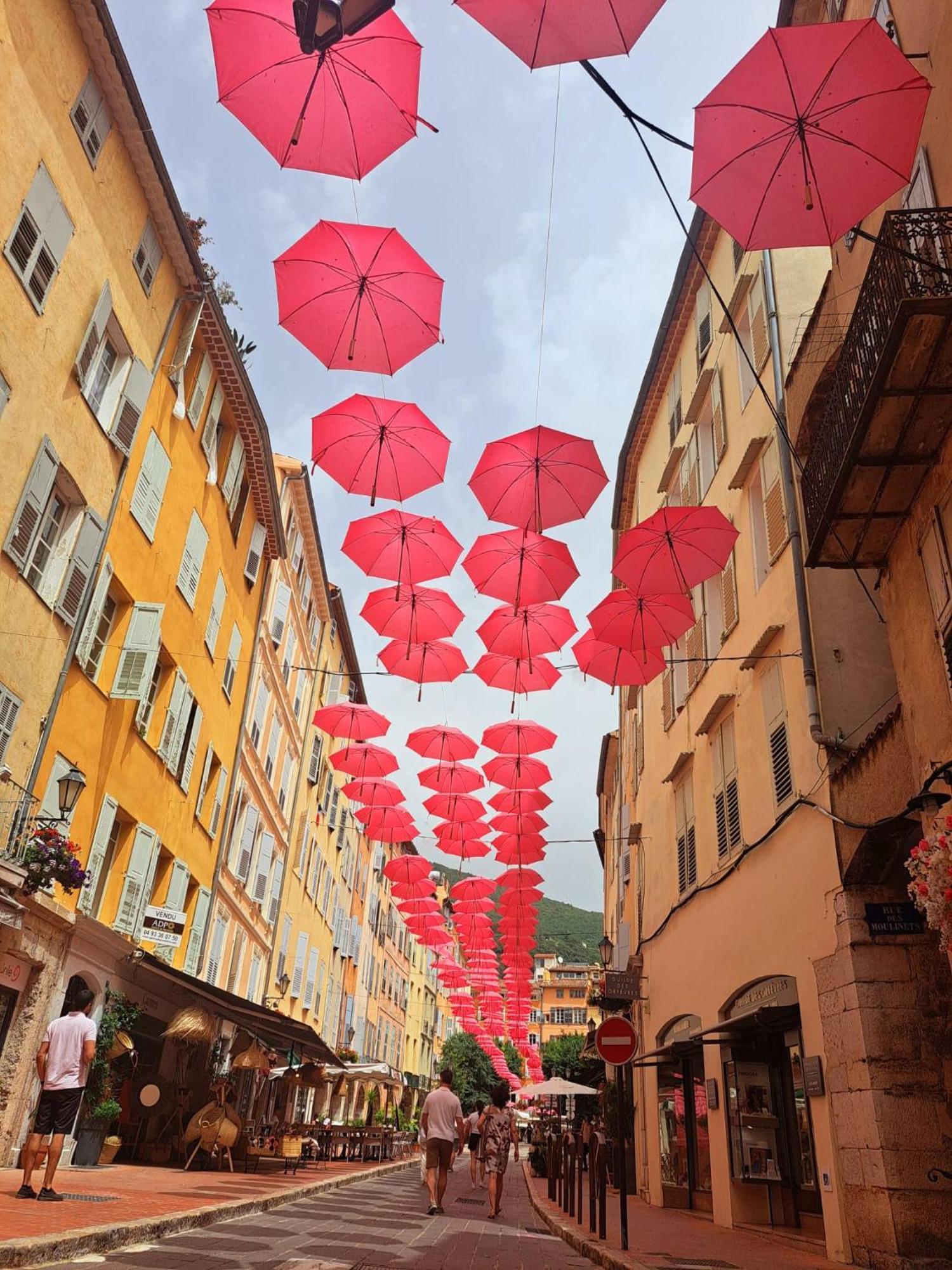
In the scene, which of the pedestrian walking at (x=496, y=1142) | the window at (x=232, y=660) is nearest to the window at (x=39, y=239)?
the window at (x=232, y=660)

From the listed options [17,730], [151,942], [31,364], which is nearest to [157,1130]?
[151,942]

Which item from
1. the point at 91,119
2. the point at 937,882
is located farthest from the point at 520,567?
the point at 91,119

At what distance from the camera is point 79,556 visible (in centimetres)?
1419

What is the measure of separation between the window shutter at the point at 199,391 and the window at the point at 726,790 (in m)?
11.5

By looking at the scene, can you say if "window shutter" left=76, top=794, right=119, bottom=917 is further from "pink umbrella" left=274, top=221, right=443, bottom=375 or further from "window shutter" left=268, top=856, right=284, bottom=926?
"window shutter" left=268, top=856, right=284, bottom=926

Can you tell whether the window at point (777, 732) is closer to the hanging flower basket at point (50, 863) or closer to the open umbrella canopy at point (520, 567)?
the open umbrella canopy at point (520, 567)

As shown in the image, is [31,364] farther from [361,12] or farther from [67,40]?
[361,12]

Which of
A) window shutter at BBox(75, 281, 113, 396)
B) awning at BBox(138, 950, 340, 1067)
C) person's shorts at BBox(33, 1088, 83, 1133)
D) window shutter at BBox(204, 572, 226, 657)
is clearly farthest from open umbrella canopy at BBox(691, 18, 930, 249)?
window shutter at BBox(204, 572, 226, 657)

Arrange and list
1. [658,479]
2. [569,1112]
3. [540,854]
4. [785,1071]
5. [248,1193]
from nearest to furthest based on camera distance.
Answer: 1. [248,1193]
2. [785,1071]
3. [658,479]
4. [540,854]
5. [569,1112]

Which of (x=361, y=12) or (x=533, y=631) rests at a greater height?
(x=533, y=631)

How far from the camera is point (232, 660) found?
23078 mm

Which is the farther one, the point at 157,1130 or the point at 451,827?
Answer: the point at 451,827

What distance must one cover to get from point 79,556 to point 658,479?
1485 cm

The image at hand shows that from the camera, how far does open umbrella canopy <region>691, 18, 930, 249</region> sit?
26.2ft
